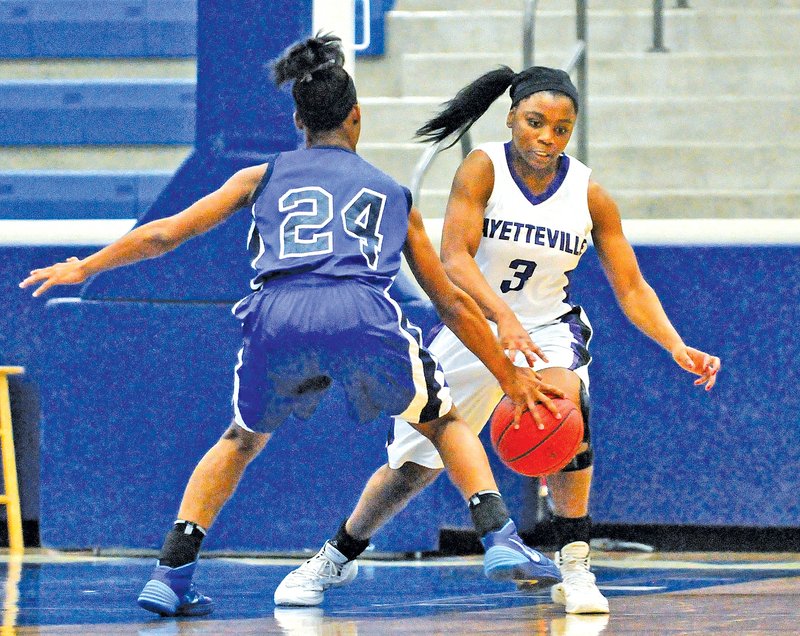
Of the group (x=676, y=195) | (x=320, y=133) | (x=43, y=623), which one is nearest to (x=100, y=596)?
(x=43, y=623)

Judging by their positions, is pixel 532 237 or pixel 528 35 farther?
pixel 528 35

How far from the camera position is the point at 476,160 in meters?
4.72

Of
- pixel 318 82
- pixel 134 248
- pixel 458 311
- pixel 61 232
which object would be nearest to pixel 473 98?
pixel 318 82

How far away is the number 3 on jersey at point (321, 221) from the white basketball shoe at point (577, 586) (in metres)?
1.11

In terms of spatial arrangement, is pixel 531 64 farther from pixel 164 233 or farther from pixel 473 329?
pixel 164 233

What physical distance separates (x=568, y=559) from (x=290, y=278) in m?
1.23

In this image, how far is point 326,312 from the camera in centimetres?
400

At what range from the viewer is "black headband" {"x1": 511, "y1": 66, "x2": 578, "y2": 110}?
15.0 feet

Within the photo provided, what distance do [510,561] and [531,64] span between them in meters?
3.13

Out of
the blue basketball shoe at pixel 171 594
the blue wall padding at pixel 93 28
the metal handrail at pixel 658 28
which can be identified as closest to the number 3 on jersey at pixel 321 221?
the blue basketball shoe at pixel 171 594

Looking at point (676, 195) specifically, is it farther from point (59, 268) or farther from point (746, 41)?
point (59, 268)

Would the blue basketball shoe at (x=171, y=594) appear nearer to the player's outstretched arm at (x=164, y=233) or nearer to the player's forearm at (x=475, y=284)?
the player's outstretched arm at (x=164, y=233)

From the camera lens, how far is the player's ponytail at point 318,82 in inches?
165

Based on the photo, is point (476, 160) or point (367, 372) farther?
point (476, 160)
